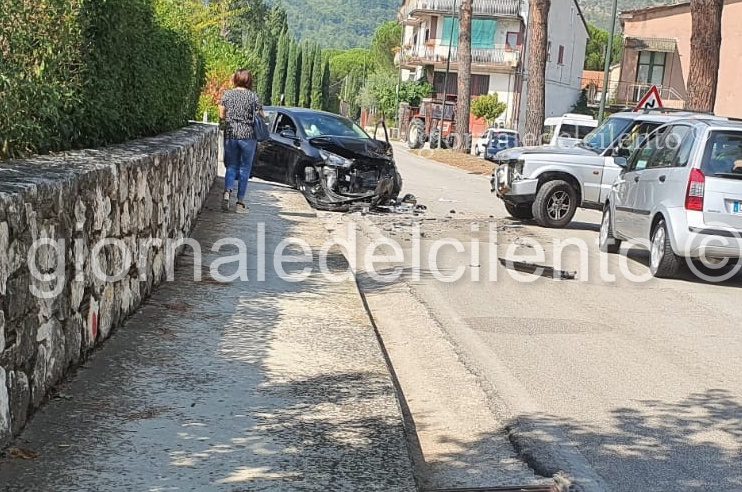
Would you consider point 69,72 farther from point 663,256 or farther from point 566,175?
point 566,175

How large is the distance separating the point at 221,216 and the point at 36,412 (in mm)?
8172

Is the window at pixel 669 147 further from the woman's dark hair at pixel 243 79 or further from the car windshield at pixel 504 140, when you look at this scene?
the car windshield at pixel 504 140

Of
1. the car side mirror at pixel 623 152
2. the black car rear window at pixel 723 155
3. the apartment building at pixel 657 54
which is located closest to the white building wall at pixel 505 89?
the apartment building at pixel 657 54

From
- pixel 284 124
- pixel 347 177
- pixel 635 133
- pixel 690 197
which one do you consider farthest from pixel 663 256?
pixel 284 124

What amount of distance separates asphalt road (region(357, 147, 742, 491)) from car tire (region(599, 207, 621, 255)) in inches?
28.1

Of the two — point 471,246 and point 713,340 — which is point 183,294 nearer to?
point 713,340

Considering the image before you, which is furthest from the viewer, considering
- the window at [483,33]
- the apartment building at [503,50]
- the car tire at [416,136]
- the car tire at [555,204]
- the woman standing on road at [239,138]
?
the window at [483,33]

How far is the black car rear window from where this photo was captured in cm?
1131

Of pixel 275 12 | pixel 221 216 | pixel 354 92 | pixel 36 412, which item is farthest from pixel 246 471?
pixel 275 12

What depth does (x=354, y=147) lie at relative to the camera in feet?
55.2

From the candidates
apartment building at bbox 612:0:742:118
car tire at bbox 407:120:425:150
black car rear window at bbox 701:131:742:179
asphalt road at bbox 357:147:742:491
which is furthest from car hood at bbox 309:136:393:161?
apartment building at bbox 612:0:742:118

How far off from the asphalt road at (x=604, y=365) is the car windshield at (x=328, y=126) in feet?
17.4

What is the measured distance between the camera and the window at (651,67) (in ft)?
204

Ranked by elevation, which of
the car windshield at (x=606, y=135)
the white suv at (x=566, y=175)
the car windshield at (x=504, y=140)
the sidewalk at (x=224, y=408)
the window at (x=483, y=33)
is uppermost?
the window at (x=483, y=33)
